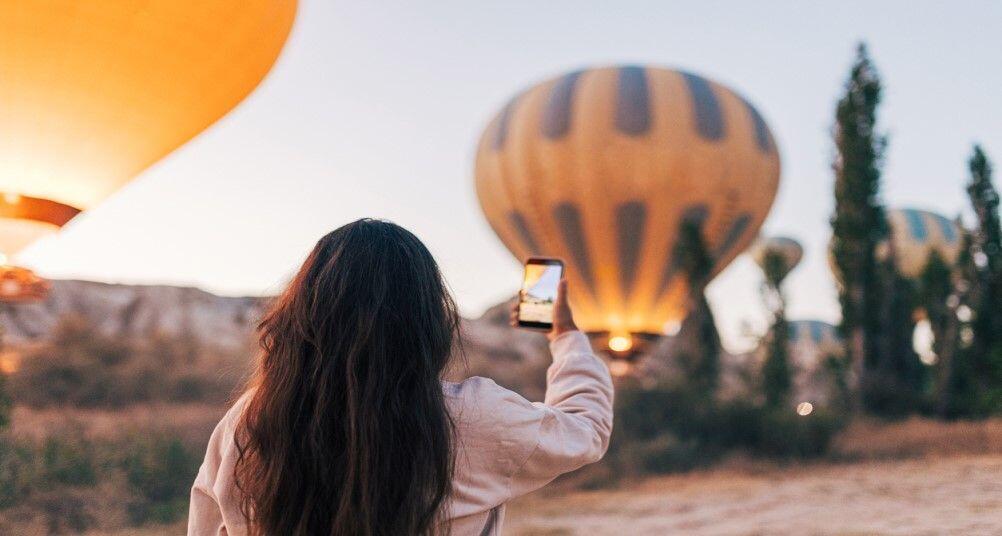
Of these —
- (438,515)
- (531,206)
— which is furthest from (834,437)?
(438,515)

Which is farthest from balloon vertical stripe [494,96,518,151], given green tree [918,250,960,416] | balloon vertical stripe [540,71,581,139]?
green tree [918,250,960,416]

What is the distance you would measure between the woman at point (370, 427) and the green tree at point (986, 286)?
38.1 ft

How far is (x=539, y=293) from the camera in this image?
1.65 meters

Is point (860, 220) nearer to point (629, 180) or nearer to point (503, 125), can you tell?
point (629, 180)

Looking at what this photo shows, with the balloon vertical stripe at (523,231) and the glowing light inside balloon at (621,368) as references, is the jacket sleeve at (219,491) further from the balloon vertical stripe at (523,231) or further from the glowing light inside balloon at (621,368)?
the balloon vertical stripe at (523,231)

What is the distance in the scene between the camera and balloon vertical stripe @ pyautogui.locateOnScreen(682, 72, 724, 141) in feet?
45.4

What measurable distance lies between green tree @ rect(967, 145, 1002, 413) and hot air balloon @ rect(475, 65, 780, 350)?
10.9 ft

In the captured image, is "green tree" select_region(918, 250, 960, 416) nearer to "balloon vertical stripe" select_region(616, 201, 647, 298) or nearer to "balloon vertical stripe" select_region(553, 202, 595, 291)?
"balloon vertical stripe" select_region(616, 201, 647, 298)

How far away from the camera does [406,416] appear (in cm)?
126

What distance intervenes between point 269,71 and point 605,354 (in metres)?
9.84

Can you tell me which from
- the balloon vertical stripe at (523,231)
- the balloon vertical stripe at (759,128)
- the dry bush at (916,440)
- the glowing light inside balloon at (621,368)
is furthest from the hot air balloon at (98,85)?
the balloon vertical stripe at (759,128)

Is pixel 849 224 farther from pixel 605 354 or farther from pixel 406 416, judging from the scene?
pixel 406 416

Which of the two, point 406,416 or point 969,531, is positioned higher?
point 406,416

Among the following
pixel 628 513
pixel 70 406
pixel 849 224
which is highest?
pixel 849 224
